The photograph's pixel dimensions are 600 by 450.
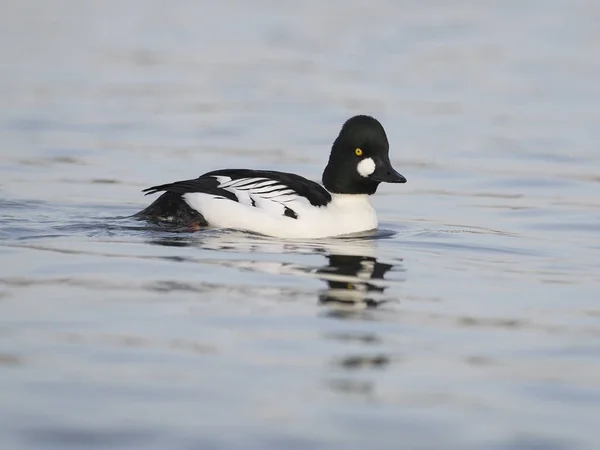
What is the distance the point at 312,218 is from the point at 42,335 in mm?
4024

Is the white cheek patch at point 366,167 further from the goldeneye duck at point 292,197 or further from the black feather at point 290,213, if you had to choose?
the black feather at point 290,213

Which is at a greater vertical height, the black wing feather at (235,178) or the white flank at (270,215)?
the black wing feather at (235,178)

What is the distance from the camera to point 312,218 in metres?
11.0

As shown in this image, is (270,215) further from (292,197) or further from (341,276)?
(341,276)

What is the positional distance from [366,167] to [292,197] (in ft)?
2.47

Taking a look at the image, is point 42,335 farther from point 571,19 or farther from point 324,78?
point 571,19

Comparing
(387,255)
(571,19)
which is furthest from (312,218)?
(571,19)

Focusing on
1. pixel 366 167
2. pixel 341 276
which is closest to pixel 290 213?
pixel 366 167

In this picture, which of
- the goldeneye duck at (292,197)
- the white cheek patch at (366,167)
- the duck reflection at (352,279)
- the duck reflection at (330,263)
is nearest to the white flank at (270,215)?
the goldeneye duck at (292,197)

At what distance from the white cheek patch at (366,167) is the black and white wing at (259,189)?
0.41m

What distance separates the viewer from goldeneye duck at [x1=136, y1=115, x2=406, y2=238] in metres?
11.0

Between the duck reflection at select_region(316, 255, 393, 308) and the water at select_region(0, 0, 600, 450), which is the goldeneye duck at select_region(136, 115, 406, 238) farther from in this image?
the duck reflection at select_region(316, 255, 393, 308)

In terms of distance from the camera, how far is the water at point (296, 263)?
6.22 meters

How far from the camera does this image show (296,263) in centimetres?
984
